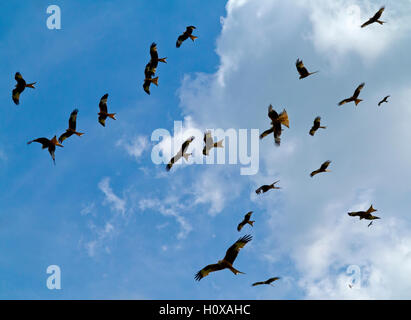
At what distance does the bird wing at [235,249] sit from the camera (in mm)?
18375

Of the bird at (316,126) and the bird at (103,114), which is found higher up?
the bird at (103,114)

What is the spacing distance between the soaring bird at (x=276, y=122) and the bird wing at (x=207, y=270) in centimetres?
954

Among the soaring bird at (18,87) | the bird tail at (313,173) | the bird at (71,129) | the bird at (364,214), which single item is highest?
the soaring bird at (18,87)

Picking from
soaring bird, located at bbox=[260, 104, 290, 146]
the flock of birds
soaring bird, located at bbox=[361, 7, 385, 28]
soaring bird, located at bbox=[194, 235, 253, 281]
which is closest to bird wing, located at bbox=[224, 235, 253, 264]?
soaring bird, located at bbox=[194, 235, 253, 281]

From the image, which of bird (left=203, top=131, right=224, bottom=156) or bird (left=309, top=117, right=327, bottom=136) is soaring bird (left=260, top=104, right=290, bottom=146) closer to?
bird (left=203, top=131, right=224, bottom=156)

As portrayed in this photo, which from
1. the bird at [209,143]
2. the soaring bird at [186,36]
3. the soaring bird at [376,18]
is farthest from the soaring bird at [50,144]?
the soaring bird at [376,18]

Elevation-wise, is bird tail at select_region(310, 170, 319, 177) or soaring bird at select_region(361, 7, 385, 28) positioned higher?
soaring bird at select_region(361, 7, 385, 28)

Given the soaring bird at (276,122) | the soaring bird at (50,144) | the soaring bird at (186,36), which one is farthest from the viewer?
the soaring bird at (186,36)

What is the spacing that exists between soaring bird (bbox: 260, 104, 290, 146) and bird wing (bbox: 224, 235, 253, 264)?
335 inches

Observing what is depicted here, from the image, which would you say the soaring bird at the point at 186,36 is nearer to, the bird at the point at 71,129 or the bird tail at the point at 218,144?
the bird tail at the point at 218,144

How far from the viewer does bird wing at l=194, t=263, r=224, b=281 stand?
18.9 meters

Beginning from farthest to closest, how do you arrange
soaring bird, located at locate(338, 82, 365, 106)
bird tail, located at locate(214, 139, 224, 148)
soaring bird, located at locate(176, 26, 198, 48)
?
soaring bird, located at locate(176, 26, 198, 48) → soaring bird, located at locate(338, 82, 365, 106) → bird tail, located at locate(214, 139, 224, 148)
